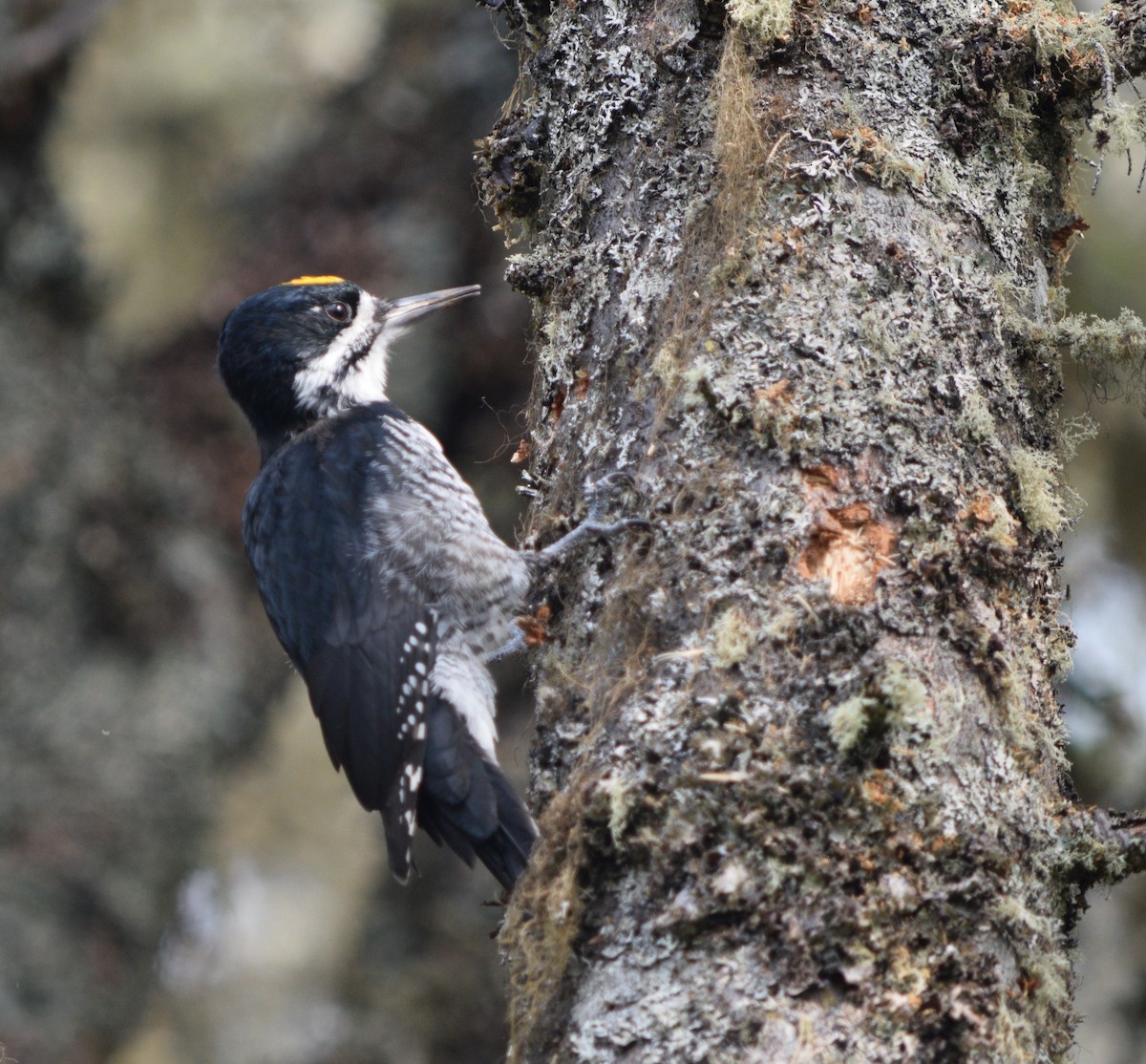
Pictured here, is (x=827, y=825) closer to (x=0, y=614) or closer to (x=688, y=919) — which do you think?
(x=688, y=919)

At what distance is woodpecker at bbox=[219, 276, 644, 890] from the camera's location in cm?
328

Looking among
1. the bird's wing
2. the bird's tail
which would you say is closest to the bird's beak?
the bird's wing

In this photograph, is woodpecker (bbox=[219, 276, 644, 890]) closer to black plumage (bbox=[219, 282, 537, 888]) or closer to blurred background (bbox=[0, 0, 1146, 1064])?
black plumage (bbox=[219, 282, 537, 888])

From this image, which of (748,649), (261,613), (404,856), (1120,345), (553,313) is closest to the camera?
(748,649)

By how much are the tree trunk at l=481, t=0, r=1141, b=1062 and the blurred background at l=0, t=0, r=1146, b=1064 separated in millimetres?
2984

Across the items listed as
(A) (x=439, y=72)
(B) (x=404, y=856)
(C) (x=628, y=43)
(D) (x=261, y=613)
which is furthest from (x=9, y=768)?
(C) (x=628, y=43)

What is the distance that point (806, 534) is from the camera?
2.35m

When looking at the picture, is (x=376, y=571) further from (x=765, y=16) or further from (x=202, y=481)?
(x=202, y=481)

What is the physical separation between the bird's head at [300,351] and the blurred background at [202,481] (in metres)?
1.51

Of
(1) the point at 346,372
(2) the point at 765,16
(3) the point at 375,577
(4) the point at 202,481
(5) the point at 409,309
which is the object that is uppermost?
(4) the point at 202,481

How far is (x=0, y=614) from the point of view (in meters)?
5.72

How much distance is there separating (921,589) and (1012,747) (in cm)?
31

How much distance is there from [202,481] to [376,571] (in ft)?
8.28

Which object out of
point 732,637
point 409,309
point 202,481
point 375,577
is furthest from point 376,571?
point 202,481
